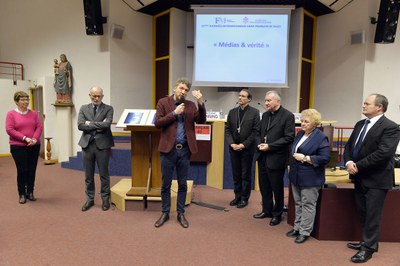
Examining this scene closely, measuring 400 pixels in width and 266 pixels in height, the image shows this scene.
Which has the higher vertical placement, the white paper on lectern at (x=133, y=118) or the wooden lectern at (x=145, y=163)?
the white paper on lectern at (x=133, y=118)

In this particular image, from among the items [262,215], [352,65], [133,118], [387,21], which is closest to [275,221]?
[262,215]

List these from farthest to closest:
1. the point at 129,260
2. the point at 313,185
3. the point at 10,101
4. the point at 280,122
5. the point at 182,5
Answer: the point at 10,101, the point at 182,5, the point at 280,122, the point at 313,185, the point at 129,260


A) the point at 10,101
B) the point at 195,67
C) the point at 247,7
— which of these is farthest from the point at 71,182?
the point at 247,7

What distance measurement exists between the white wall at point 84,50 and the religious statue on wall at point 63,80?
15 centimetres

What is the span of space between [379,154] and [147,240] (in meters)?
1.99

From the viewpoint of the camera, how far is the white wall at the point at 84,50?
239 inches

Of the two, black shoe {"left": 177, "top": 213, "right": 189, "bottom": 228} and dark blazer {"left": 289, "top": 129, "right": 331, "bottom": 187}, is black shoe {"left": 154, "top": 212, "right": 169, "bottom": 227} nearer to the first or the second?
black shoe {"left": 177, "top": 213, "right": 189, "bottom": 228}

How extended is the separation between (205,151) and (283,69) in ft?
8.78

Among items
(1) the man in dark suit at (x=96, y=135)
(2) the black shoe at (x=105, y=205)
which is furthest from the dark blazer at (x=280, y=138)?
(2) the black shoe at (x=105, y=205)

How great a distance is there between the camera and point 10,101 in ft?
22.5

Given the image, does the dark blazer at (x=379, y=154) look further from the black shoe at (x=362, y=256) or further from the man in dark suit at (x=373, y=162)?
the black shoe at (x=362, y=256)

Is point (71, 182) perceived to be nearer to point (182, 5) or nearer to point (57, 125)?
point (57, 125)

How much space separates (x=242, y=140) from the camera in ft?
11.3

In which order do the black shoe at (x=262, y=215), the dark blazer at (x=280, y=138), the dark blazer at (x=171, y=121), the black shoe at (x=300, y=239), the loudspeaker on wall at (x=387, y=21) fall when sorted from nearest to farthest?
the black shoe at (x=300, y=239) → the dark blazer at (x=171, y=121) → the dark blazer at (x=280, y=138) → the black shoe at (x=262, y=215) → the loudspeaker on wall at (x=387, y=21)
